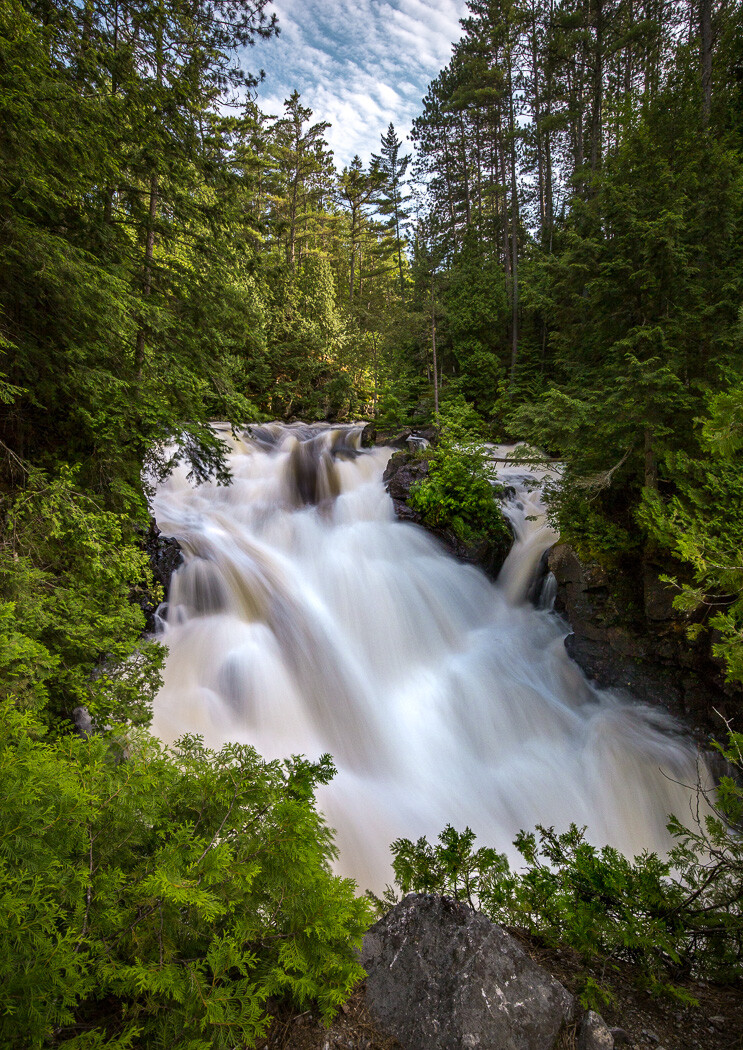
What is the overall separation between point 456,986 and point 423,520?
360 inches

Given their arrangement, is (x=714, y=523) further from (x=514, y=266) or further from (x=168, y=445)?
(x=514, y=266)

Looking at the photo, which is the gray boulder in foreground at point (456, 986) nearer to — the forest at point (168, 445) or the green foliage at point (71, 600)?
the forest at point (168, 445)

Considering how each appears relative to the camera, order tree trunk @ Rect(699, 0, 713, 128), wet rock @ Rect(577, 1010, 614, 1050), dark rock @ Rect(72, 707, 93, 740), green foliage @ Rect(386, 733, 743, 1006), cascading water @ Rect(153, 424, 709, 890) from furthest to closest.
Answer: tree trunk @ Rect(699, 0, 713, 128) < cascading water @ Rect(153, 424, 709, 890) < dark rock @ Rect(72, 707, 93, 740) < green foliage @ Rect(386, 733, 743, 1006) < wet rock @ Rect(577, 1010, 614, 1050)

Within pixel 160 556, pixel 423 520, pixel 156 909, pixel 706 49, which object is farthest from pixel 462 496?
pixel 706 49

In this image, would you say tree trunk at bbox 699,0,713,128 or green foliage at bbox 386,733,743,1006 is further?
tree trunk at bbox 699,0,713,128

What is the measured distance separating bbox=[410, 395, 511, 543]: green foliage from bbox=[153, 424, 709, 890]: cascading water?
591 mm

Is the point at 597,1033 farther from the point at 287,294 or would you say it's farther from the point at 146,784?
the point at 287,294

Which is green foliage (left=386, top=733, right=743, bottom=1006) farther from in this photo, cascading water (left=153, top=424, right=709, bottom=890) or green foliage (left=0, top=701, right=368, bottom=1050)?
cascading water (left=153, top=424, right=709, bottom=890)

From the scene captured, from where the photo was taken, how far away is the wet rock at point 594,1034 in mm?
1800

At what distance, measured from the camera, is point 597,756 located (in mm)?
6605

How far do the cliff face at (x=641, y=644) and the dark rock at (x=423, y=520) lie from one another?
1568mm

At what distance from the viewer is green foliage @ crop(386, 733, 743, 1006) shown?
85.4 inches

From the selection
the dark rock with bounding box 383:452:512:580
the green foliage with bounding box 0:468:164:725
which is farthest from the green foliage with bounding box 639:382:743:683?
the green foliage with bounding box 0:468:164:725

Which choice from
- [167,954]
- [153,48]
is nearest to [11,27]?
[153,48]
